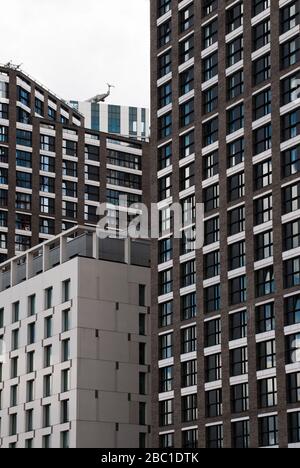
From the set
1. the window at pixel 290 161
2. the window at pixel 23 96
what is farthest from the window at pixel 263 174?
the window at pixel 23 96

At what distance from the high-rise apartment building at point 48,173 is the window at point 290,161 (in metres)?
64.8

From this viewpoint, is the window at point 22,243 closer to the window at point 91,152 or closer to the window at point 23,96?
the window at point 91,152

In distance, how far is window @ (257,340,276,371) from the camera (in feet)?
261

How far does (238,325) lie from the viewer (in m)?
83.6

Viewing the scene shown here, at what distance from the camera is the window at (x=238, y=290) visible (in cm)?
8381

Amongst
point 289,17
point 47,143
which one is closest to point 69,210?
point 47,143

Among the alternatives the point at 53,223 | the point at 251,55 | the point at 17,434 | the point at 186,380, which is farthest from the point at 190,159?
the point at 53,223

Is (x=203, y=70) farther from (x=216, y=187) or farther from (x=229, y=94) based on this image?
(x=216, y=187)

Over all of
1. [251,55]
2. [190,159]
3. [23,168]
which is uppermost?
[23,168]

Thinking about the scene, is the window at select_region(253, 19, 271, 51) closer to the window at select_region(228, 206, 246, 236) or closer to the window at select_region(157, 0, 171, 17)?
the window at select_region(228, 206, 246, 236)

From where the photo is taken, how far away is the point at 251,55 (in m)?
86.5

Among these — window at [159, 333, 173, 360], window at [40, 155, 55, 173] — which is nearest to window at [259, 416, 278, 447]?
window at [159, 333, 173, 360]

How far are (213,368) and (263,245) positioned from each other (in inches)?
388

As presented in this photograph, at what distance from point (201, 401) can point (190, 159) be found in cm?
1929
